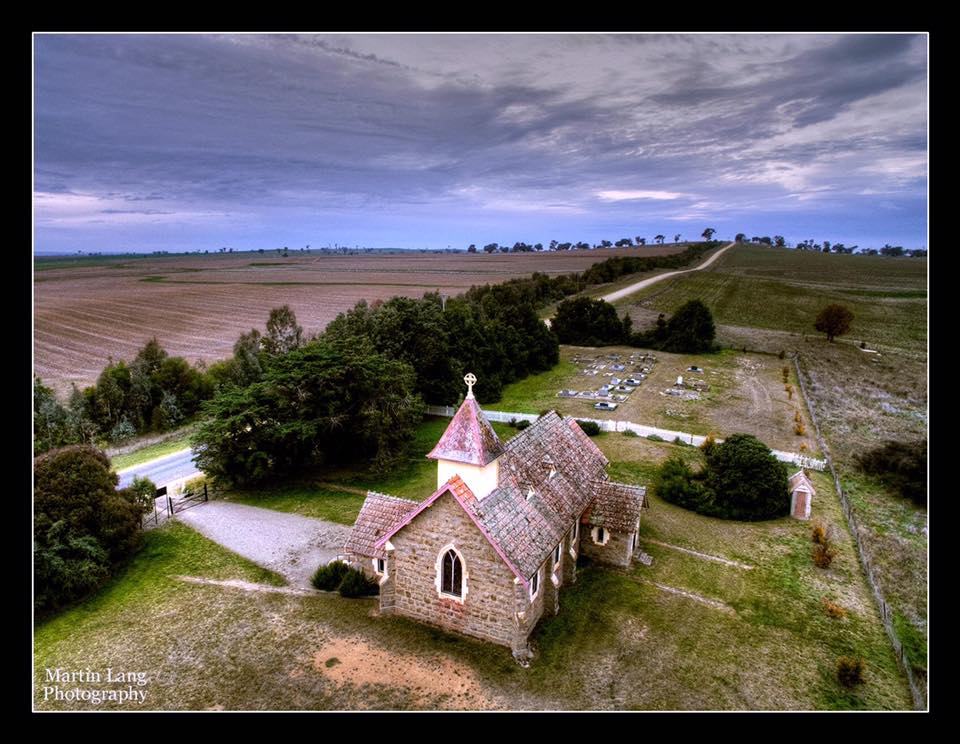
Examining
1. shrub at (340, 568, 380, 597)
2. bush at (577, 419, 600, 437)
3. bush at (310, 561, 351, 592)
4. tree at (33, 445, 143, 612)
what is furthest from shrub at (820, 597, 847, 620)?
tree at (33, 445, 143, 612)

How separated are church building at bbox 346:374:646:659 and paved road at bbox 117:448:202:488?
20.3 metres

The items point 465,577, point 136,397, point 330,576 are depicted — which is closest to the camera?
point 465,577

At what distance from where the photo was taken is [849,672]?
18.7 m

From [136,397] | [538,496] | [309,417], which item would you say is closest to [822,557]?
[538,496]

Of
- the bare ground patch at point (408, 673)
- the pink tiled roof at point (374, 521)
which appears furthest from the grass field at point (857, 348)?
the pink tiled roof at point (374, 521)

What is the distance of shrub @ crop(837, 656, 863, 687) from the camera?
61.1 feet

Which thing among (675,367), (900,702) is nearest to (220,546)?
(900,702)

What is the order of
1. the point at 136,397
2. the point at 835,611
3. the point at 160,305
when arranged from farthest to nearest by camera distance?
1. the point at 160,305
2. the point at 136,397
3. the point at 835,611

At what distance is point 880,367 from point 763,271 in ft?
184

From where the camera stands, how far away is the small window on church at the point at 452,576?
20609mm

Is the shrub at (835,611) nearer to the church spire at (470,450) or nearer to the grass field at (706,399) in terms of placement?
the church spire at (470,450)

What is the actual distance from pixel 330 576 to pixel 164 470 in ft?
73.4

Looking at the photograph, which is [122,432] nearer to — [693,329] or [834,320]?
[693,329]

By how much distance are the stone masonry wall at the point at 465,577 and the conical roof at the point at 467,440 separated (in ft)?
5.21
